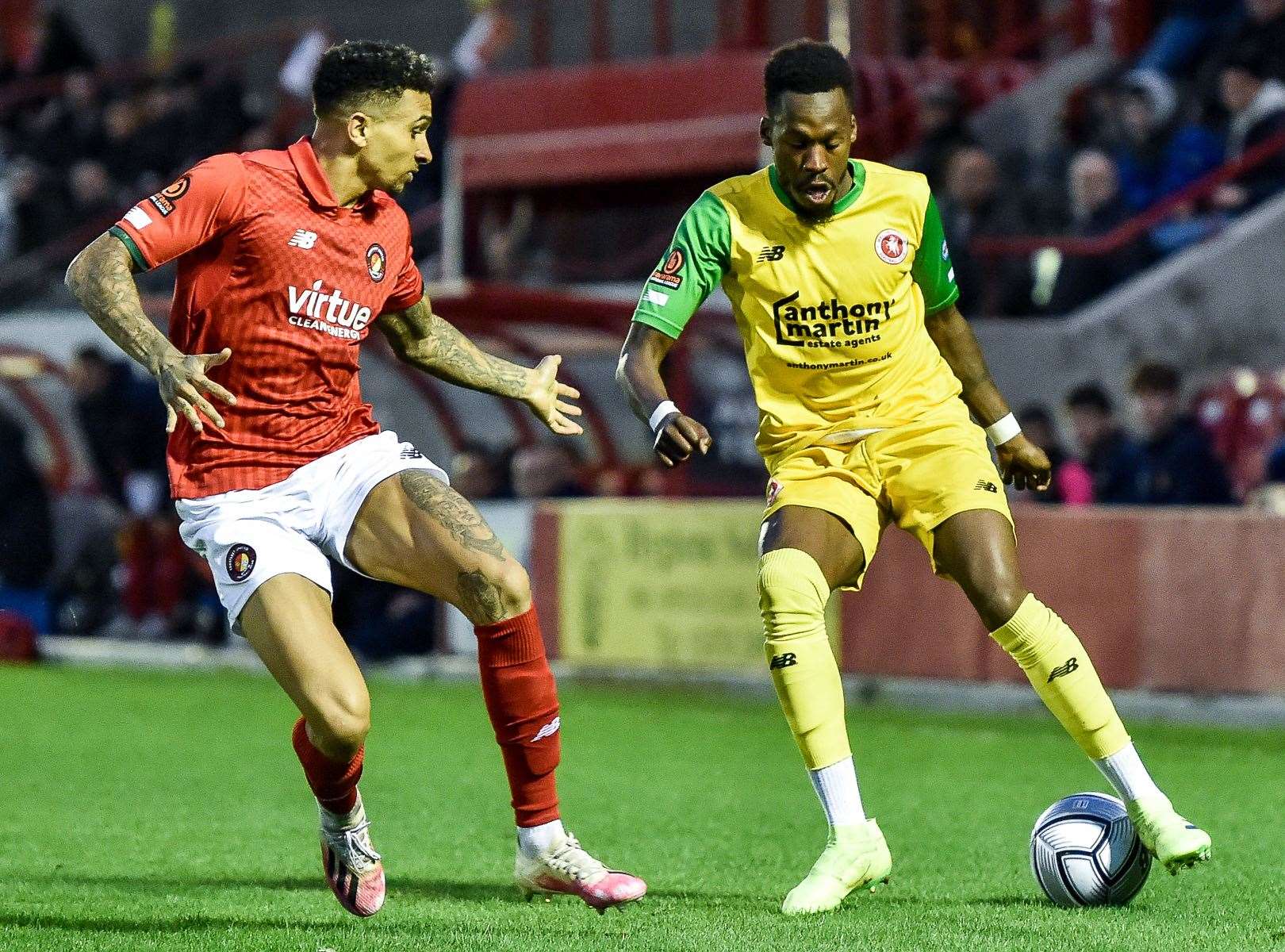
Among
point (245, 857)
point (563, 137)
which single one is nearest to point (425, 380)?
point (563, 137)

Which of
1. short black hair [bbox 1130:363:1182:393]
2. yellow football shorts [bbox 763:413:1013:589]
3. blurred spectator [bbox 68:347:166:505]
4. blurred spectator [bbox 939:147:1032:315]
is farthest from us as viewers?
blurred spectator [bbox 68:347:166:505]

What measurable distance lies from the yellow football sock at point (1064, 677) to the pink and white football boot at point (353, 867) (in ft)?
5.82

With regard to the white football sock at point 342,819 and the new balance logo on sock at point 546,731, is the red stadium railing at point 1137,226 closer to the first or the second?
the new balance logo on sock at point 546,731

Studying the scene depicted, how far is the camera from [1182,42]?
15344mm

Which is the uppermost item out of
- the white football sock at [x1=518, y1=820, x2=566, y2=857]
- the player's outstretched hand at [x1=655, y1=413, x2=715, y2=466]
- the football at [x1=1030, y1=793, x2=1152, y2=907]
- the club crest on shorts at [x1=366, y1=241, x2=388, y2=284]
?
the club crest on shorts at [x1=366, y1=241, x2=388, y2=284]

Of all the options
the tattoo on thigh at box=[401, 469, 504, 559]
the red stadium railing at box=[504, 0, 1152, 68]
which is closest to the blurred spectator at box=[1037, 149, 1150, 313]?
the red stadium railing at box=[504, 0, 1152, 68]

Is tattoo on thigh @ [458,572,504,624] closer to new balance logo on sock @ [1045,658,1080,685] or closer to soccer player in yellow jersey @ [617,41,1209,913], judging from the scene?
soccer player in yellow jersey @ [617,41,1209,913]

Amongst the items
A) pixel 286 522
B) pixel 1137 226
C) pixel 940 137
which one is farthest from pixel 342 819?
pixel 940 137

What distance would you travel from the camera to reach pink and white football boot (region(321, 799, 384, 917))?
5.44m

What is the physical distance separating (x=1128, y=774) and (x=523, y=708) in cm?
162

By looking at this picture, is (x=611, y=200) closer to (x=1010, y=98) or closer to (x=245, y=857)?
(x=1010, y=98)

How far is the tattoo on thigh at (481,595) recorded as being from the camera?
548cm

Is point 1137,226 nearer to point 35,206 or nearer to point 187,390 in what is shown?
point 187,390

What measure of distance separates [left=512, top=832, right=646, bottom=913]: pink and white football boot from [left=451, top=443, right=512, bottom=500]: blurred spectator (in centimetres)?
912
